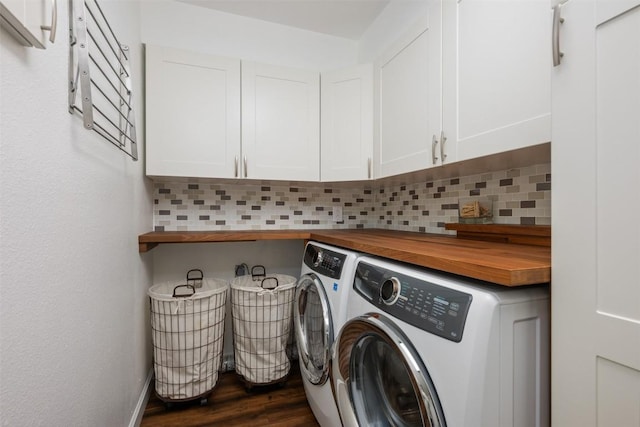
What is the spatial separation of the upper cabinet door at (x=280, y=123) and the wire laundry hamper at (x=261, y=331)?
0.75 m

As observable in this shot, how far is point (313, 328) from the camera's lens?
4.97 ft

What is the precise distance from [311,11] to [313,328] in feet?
6.70

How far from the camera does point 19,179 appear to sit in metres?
0.58

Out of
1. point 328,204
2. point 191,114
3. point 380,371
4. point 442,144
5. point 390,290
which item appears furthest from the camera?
point 328,204

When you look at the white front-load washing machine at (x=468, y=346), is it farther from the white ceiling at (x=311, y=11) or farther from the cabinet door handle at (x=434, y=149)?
the white ceiling at (x=311, y=11)

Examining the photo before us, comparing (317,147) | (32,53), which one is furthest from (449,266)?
(317,147)

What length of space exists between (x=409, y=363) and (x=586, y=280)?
1.39ft

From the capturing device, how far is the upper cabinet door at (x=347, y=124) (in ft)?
6.30

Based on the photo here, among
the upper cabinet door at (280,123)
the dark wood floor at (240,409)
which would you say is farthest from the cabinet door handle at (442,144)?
the dark wood floor at (240,409)

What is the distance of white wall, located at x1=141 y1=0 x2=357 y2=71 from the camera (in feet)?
6.22

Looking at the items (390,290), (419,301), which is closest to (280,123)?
(390,290)

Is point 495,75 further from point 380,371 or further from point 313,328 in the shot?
point 313,328

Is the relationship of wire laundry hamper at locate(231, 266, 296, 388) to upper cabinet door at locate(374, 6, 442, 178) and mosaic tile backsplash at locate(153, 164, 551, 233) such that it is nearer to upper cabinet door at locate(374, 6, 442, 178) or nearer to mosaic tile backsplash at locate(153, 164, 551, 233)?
mosaic tile backsplash at locate(153, 164, 551, 233)

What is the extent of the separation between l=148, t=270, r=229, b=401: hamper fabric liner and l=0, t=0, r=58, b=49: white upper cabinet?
1302 mm
